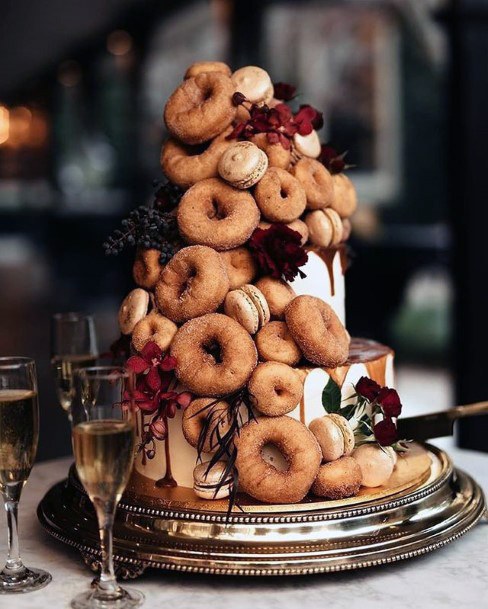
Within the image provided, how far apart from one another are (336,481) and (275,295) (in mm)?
327

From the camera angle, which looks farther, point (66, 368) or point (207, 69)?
point (66, 368)

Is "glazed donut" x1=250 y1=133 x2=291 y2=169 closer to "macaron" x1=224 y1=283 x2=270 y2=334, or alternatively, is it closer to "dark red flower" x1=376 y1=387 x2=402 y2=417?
"macaron" x1=224 y1=283 x2=270 y2=334

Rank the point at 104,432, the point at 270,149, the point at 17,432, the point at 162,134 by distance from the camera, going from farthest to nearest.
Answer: the point at 162,134 < the point at 270,149 < the point at 17,432 < the point at 104,432

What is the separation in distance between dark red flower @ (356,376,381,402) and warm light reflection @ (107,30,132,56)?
8.47 metres

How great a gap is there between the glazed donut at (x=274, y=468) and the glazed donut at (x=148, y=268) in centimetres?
34

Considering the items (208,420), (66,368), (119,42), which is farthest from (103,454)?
(119,42)

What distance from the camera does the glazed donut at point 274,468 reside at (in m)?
1.47

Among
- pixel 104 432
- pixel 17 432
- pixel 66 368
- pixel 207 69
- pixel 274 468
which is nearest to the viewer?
pixel 104 432

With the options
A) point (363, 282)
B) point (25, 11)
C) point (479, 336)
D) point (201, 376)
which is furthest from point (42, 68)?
point (201, 376)

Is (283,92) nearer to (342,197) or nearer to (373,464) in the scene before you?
(342,197)

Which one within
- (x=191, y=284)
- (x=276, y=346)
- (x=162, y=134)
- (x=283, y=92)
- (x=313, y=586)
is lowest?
(x=313, y=586)

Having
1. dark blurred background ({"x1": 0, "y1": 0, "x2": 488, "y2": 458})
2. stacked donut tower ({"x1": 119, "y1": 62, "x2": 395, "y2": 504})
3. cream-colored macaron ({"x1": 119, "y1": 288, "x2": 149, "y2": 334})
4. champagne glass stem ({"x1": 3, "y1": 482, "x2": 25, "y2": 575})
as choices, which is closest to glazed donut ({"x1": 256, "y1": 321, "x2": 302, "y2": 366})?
stacked donut tower ({"x1": 119, "y1": 62, "x2": 395, "y2": 504})

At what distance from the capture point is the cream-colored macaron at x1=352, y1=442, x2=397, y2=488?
1582 mm

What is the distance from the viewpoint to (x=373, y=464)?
158 cm
